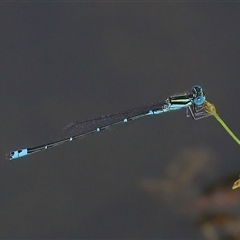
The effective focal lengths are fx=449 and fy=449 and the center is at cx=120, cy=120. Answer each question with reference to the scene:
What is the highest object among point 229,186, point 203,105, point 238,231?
point 203,105

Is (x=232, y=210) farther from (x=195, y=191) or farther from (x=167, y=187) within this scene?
(x=167, y=187)

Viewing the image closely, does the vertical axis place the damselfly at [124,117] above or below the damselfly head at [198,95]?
above

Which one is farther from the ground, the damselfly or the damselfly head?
the damselfly

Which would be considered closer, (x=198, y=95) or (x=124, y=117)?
(x=198, y=95)

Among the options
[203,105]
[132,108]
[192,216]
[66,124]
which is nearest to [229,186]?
[192,216]

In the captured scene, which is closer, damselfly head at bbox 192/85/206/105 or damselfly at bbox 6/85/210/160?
damselfly head at bbox 192/85/206/105

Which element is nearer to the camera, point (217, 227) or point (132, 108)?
point (217, 227)

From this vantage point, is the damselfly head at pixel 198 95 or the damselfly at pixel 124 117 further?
the damselfly at pixel 124 117

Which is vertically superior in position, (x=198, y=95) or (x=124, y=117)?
(x=124, y=117)
